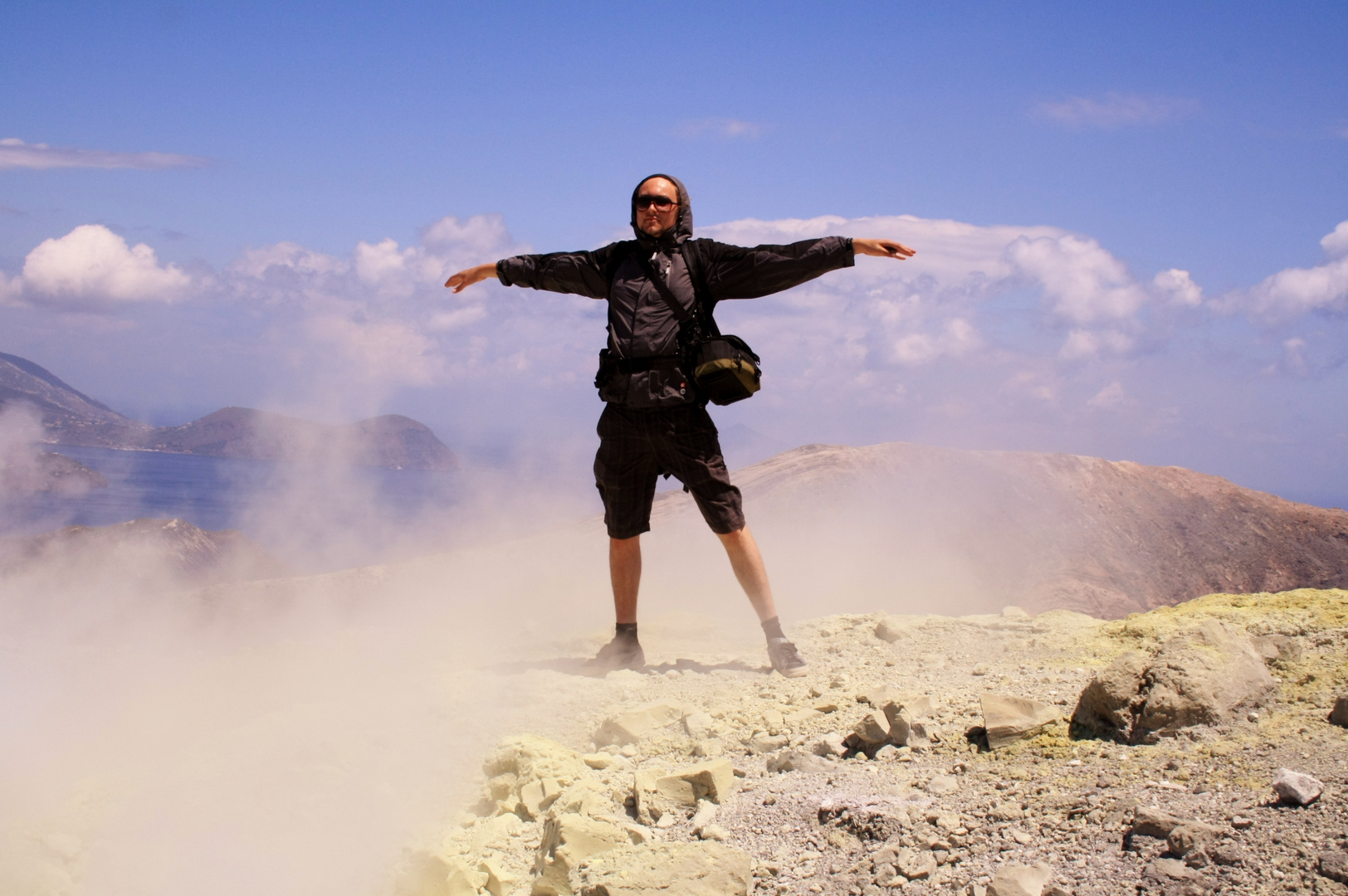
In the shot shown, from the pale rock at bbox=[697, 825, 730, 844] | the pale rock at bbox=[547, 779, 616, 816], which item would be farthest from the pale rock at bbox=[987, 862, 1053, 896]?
the pale rock at bbox=[547, 779, 616, 816]

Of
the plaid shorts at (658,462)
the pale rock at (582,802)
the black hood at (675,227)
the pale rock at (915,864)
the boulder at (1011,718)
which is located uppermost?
the black hood at (675,227)

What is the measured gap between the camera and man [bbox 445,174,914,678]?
13.0 feet

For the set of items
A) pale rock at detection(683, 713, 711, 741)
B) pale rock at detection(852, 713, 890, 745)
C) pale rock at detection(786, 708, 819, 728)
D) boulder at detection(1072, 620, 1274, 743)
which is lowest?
pale rock at detection(683, 713, 711, 741)

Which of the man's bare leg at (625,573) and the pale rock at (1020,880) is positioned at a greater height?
the man's bare leg at (625,573)

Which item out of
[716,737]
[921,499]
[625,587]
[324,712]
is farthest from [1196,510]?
[324,712]

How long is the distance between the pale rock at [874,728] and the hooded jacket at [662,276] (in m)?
1.67

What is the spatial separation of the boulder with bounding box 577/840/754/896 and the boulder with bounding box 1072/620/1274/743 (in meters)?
1.19

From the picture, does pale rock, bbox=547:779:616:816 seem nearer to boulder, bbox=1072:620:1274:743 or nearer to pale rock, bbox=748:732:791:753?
pale rock, bbox=748:732:791:753

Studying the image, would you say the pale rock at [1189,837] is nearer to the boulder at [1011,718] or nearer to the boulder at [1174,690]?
the boulder at [1174,690]

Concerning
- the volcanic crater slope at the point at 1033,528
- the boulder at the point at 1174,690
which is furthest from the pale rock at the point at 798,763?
the volcanic crater slope at the point at 1033,528

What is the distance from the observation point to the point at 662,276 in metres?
4.04

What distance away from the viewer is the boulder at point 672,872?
204 centimetres

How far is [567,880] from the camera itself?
2.24 metres

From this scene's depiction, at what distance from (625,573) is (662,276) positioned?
149cm
